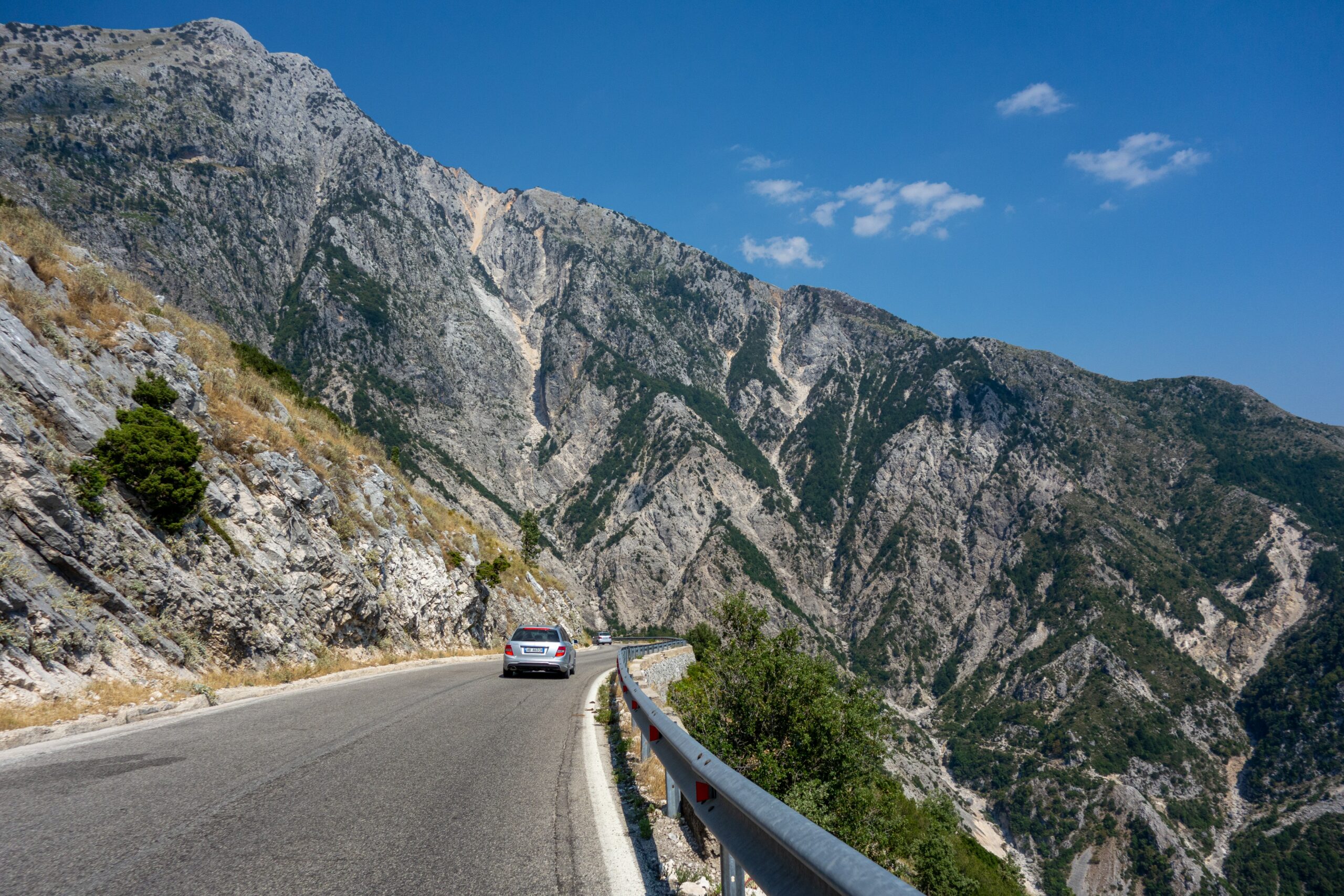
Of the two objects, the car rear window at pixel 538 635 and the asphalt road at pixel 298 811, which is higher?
the asphalt road at pixel 298 811

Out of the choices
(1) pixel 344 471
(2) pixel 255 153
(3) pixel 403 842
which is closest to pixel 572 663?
(1) pixel 344 471

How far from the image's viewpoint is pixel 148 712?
8.80 meters

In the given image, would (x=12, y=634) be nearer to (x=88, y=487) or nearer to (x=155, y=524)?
(x=88, y=487)

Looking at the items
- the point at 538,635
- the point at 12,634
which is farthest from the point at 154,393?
the point at 538,635

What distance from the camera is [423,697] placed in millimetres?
12617

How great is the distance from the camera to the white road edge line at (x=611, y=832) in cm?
428

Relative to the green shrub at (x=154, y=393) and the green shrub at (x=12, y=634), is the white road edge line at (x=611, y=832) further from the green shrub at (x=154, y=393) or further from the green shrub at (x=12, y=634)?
the green shrub at (x=154, y=393)

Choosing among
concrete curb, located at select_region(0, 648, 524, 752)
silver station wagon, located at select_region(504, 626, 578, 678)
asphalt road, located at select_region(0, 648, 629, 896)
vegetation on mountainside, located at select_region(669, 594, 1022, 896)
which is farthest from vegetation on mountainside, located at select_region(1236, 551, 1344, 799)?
asphalt road, located at select_region(0, 648, 629, 896)

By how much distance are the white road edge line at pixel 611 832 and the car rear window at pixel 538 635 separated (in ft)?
34.4

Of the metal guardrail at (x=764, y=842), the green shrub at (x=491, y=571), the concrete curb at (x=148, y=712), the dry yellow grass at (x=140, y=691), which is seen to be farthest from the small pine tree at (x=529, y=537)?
the metal guardrail at (x=764, y=842)

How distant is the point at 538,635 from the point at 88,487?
11.3 metres

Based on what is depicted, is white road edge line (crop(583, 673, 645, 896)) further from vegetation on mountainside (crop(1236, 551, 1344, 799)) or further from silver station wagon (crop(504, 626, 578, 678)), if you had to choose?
vegetation on mountainside (crop(1236, 551, 1344, 799))

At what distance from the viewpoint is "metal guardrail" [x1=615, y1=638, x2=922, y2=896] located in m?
2.27

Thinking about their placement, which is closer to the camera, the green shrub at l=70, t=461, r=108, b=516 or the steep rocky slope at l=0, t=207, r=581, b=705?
the steep rocky slope at l=0, t=207, r=581, b=705
